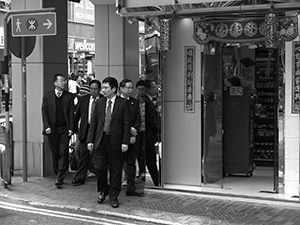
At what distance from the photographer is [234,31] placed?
32.7 feet

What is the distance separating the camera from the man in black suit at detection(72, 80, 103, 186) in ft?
35.5

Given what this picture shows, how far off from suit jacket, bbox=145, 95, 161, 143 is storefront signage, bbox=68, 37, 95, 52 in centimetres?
2505

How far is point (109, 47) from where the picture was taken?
14.2 m

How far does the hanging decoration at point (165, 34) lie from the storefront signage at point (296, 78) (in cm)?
205

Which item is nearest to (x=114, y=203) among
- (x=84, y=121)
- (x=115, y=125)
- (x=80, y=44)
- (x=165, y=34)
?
(x=115, y=125)

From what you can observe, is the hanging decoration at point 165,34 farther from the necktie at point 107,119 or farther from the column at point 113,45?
the column at point 113,45

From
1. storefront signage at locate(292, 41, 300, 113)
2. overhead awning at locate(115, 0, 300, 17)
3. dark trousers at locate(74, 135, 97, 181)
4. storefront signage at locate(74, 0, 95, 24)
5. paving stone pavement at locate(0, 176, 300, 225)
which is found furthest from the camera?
storefront signage at locate(74, 0, 95, 24)

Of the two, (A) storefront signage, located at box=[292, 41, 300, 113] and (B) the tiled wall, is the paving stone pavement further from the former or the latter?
(A) storefront signage, located at box=[292, 41, 300, 113]

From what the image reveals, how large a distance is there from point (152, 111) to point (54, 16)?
7.88ft

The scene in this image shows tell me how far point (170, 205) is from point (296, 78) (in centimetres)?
279

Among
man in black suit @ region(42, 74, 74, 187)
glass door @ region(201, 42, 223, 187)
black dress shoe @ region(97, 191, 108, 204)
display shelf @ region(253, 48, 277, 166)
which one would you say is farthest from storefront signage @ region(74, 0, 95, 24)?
black dress shoe @ region(97, 191, 108, 204)

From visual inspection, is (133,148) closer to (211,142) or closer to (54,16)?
(211,142)

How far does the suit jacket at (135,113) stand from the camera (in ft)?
31.8

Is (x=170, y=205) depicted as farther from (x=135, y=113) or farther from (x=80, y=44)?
(x=80, y=44)
